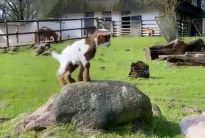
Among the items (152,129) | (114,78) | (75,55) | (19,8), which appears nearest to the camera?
(75,55)

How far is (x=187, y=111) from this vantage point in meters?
11.2

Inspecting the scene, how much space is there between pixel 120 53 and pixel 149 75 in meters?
8.55

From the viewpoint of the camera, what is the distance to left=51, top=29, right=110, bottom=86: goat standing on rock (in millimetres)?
8180

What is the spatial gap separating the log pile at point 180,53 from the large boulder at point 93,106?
11615 millimetres

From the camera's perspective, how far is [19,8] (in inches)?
2434

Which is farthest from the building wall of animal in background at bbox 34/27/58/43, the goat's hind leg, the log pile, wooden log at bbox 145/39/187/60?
the goat's hind leg

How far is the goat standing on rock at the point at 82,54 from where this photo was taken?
26.8 feet

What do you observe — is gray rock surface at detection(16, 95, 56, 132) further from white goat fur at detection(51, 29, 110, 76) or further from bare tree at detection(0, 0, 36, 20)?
bare tree at detection(0, 0, 36, 20)

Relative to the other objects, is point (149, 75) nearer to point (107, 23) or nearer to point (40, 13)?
point (107, 23)

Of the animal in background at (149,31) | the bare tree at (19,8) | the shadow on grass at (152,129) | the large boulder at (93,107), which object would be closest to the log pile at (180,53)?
the shadow on grass at (152,129)

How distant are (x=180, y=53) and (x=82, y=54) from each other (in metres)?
13.6

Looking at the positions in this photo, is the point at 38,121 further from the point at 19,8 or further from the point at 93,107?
the point at 19,8

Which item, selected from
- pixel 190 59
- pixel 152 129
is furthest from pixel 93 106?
pixel 190 59

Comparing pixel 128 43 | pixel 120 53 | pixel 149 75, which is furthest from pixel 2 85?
pixel 128 43
